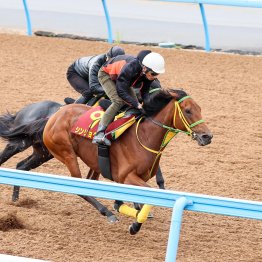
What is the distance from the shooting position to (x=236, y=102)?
40.6 feet

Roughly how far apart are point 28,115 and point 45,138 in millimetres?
610

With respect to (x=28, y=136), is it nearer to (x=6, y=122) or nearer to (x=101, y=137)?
(x=6, y=122)

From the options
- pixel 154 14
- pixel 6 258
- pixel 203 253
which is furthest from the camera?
pixel 154 14

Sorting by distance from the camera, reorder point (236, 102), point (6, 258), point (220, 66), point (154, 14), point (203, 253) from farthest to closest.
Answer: point (154, 14) → point (220, 66) → point (236, 102) → point (203, 253) → point (6, 258)

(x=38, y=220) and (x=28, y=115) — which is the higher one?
(x=28, y=115)

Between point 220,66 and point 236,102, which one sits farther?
point 220,66

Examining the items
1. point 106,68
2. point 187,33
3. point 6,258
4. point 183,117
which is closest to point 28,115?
point 106,68

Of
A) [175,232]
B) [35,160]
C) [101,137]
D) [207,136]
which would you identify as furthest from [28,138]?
[175,232]

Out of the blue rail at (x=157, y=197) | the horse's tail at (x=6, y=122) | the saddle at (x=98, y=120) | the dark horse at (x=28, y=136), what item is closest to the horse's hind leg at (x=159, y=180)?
the dark horse at (x=28, y=136)

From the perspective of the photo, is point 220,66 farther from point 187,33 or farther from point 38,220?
point 38,220

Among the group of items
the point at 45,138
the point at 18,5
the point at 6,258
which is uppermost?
the point at 6,258

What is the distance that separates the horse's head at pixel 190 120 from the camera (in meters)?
7.55

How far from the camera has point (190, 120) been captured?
24.9 feet

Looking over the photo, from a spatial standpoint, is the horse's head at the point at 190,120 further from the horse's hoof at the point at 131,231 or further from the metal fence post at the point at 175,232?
the metal fence post at the point at 175,232
